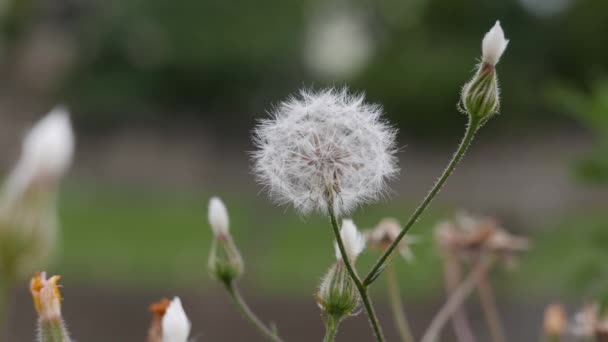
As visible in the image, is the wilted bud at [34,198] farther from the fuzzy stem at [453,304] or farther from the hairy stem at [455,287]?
the hairy stem at [455,287]

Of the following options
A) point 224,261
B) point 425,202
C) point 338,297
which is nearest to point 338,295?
point 338,297

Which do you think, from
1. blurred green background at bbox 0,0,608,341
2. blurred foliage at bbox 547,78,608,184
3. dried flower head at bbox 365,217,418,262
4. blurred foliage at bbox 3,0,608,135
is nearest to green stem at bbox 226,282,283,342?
dried flower head at bbox 365,217,418,262

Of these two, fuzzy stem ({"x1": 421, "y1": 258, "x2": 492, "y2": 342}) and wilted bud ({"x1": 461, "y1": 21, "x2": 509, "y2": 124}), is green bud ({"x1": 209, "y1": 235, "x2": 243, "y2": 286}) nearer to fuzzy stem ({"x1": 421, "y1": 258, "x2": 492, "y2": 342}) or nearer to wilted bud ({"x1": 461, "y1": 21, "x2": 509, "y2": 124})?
fuzzy stem ({"x1": 421, "y1": 258, "x2": 492, "y2": 342})

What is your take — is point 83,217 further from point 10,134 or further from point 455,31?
point 455,31

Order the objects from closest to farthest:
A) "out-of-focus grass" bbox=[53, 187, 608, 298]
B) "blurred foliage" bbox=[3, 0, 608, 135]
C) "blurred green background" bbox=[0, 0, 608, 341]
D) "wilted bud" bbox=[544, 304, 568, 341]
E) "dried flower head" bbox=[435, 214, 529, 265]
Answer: "wilted bud" bbox=[544, 304, 568, 341], "dried flower head" bbox=[435, 214, 529, 265], "out-of-focus grass" bbox=[53, 187, 608, 298], "blurred green background" bbox=[0, 0, 608, 341], "blurred foliage" bbox=[3, 0, 608, 135]

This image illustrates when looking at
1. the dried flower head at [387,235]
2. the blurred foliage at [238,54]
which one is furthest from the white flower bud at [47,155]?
the blurred foliage at [238,54]

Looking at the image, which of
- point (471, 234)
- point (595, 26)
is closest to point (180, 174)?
point (595, 26)
